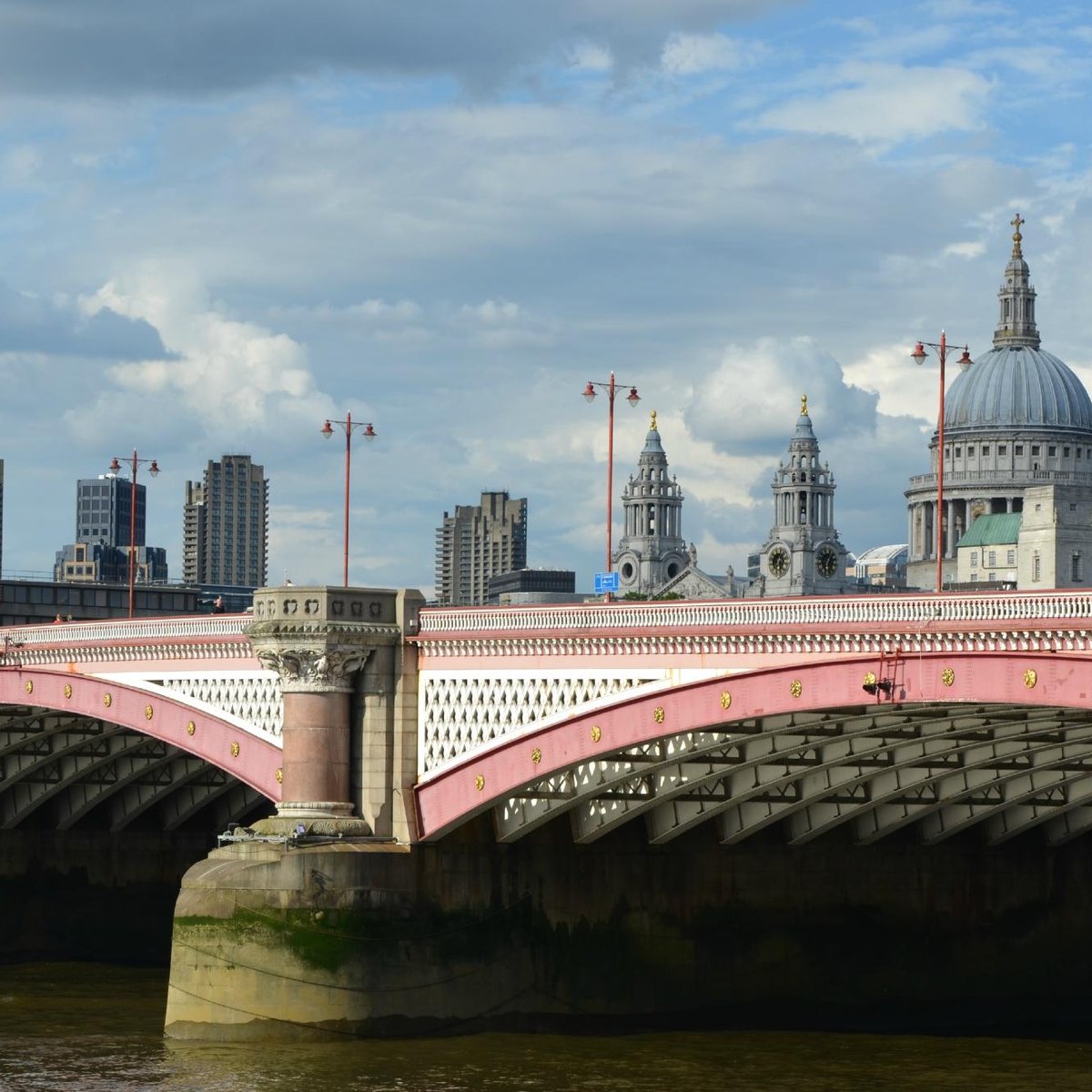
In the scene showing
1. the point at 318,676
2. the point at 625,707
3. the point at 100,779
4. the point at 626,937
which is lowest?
the point at 626,937

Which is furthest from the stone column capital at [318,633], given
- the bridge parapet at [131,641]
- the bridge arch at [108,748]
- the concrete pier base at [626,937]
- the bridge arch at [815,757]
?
the concrete pier base at [626,937]

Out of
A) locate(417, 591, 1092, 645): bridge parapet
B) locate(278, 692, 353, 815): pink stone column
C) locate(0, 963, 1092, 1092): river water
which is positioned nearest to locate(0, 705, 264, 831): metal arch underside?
locate(0, 963, 1092, 1092): river water

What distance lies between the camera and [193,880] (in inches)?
1986

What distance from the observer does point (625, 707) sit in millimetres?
46375

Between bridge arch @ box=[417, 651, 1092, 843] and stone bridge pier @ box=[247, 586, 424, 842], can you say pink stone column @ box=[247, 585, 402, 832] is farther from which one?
bridge arch @ box=[417, 651, 1092, 843]

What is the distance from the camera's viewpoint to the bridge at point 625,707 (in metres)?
41.2

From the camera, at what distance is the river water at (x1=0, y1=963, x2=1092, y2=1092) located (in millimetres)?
46188

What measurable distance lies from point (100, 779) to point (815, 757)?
26835 mm

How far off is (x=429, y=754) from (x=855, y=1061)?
1033cm

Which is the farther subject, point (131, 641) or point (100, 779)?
point (100, 779)

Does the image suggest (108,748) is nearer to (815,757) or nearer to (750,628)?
(815,757)

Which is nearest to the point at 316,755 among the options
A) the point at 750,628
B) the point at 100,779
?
the point at 750,628

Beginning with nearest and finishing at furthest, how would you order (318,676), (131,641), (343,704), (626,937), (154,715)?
(318,676) < (343,704) < (626,937) < (154,715) < (131,641)

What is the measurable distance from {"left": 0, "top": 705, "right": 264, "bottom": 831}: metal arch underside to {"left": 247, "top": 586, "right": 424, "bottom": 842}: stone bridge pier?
537 inches
